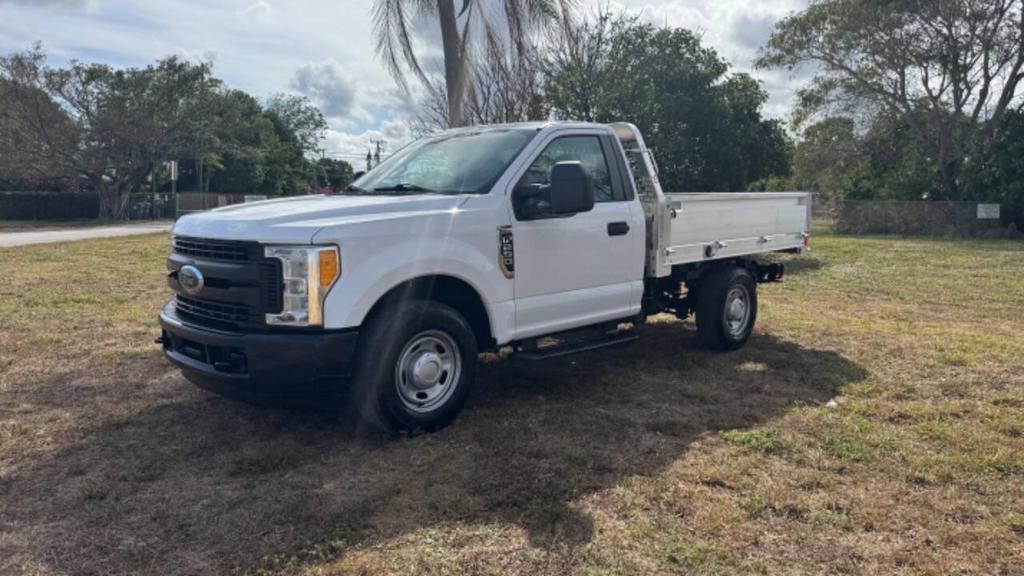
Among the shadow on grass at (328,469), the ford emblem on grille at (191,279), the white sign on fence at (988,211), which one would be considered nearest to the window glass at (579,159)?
the shadow on grass at (328,469)

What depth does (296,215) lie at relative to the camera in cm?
459

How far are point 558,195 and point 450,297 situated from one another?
0.99 meters

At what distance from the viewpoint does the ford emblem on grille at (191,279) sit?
4.70 metres

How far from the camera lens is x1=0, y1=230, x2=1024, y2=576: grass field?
3461mm

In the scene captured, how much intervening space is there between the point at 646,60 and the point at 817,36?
1661 cm

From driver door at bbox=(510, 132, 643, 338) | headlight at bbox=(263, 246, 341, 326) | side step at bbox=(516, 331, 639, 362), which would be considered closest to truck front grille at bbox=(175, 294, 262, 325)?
headlight at bbox=(263, 246, 341, 326)

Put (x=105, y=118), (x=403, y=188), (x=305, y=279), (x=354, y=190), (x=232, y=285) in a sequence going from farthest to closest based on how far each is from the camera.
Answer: (x=105, y=118) → (x=354, y=190) → (x=403, y=188) → (x=232, y=285) → (x=305, y=279)

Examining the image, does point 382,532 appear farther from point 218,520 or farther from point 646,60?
point 646,60

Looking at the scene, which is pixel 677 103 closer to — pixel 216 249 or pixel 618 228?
pixel 618 228

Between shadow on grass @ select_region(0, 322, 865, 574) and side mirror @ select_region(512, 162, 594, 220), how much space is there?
1.42m

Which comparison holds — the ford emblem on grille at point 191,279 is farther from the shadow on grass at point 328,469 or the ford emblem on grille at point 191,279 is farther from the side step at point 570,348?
the side step at point 570,348

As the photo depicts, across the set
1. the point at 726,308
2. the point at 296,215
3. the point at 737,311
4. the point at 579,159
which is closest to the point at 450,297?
the point at 296,215

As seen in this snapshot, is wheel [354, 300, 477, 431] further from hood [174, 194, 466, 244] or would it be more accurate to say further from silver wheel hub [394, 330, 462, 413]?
hood [174, 194, 466, 244]

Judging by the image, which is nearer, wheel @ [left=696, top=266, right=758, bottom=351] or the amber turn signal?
the amber turn signal
